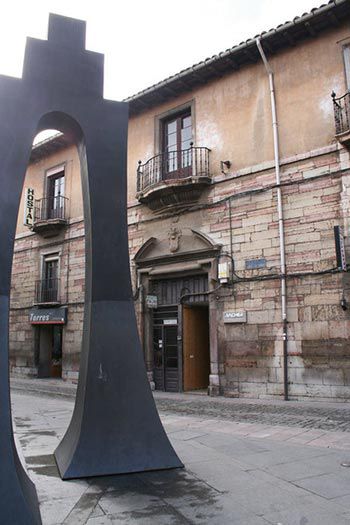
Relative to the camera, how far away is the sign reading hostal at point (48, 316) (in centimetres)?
1597

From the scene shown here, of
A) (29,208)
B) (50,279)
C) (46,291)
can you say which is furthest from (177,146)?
(46,291)

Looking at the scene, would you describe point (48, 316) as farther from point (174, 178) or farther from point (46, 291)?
point (174, 178)

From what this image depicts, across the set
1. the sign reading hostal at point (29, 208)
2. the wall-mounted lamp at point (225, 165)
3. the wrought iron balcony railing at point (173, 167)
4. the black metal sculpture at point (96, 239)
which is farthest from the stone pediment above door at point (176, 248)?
the black metal sculpture at point (96, 239)

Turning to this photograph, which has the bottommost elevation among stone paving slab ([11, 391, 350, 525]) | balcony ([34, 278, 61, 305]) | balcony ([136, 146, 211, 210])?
stone paving slab ([11, 391, 350, 525])

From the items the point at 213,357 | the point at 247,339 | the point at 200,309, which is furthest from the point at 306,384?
the point at 200,309

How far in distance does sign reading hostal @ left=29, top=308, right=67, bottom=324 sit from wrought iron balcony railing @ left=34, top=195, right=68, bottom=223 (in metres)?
3.41

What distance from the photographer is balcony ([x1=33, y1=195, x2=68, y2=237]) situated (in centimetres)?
1656

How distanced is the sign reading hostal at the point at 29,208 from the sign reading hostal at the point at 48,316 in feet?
10.9

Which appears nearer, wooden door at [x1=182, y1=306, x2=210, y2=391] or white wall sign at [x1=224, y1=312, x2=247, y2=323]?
white wall sign at [x1=224, y1=312, x2=247, y2=323]

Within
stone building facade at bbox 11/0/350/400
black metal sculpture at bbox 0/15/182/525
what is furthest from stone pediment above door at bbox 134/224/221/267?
black metal sculpture at bbox 0/15/182/525

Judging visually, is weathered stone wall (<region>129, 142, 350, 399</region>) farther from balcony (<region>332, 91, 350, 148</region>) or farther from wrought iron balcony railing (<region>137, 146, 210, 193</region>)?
wrought iron balcony railing (<region>137, 146, 210, 193</region>)

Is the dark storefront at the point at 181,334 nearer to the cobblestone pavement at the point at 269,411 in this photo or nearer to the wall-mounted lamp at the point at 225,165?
the cobblestone pavement at the point at 269,411

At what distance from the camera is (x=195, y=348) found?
513 inches

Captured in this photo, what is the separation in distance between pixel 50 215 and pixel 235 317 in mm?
9422
